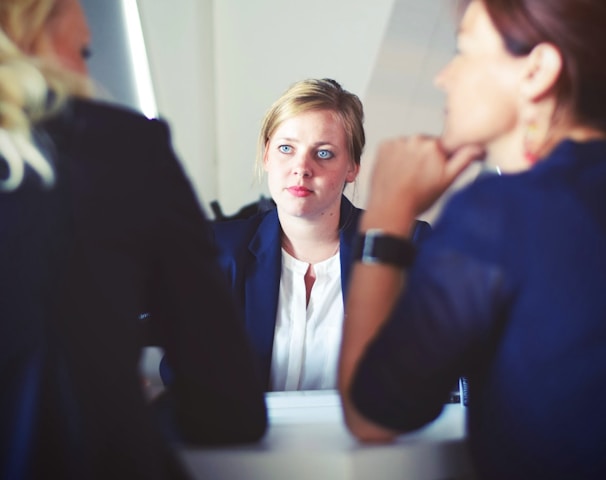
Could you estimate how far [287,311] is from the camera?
2.69ft

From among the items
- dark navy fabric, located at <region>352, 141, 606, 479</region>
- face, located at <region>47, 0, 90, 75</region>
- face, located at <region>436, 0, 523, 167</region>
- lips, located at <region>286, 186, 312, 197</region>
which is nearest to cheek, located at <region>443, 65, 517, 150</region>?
face, located at <region>436, 0, 523, 167</region>

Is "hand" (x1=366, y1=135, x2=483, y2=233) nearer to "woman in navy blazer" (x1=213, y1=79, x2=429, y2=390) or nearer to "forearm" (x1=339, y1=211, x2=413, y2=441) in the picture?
"forearm" (x1=339, y1=211, x2=413, y2=441)

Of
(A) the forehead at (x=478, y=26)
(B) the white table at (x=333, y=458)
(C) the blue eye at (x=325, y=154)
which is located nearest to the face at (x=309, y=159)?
(C) the blue eye at (x=325, y=154)

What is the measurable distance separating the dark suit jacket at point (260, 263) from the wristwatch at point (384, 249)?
155 mm

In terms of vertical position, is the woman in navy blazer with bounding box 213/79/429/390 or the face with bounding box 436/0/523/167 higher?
the face with bounding box 436/0/523/167

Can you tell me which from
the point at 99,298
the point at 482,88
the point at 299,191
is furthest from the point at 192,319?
the point at 482,88

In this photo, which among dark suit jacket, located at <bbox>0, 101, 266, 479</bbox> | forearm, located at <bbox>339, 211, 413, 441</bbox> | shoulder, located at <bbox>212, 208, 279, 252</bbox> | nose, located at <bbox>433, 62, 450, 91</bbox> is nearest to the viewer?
dark suit jacket, located at <bbox>0, 101, 266, 479</bbox>

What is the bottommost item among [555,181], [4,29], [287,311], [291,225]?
[287,311]

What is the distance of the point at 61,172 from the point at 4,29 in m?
0.16

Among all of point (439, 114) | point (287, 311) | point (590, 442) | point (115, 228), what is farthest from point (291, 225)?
point (590, 442)

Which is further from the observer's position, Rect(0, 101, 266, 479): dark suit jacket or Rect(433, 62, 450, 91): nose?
Rect(433, 62, 450, 91): nose

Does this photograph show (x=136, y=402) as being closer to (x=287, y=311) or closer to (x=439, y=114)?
(x=287, y=311)

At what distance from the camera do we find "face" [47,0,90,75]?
0.56m

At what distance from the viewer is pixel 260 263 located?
83cm
